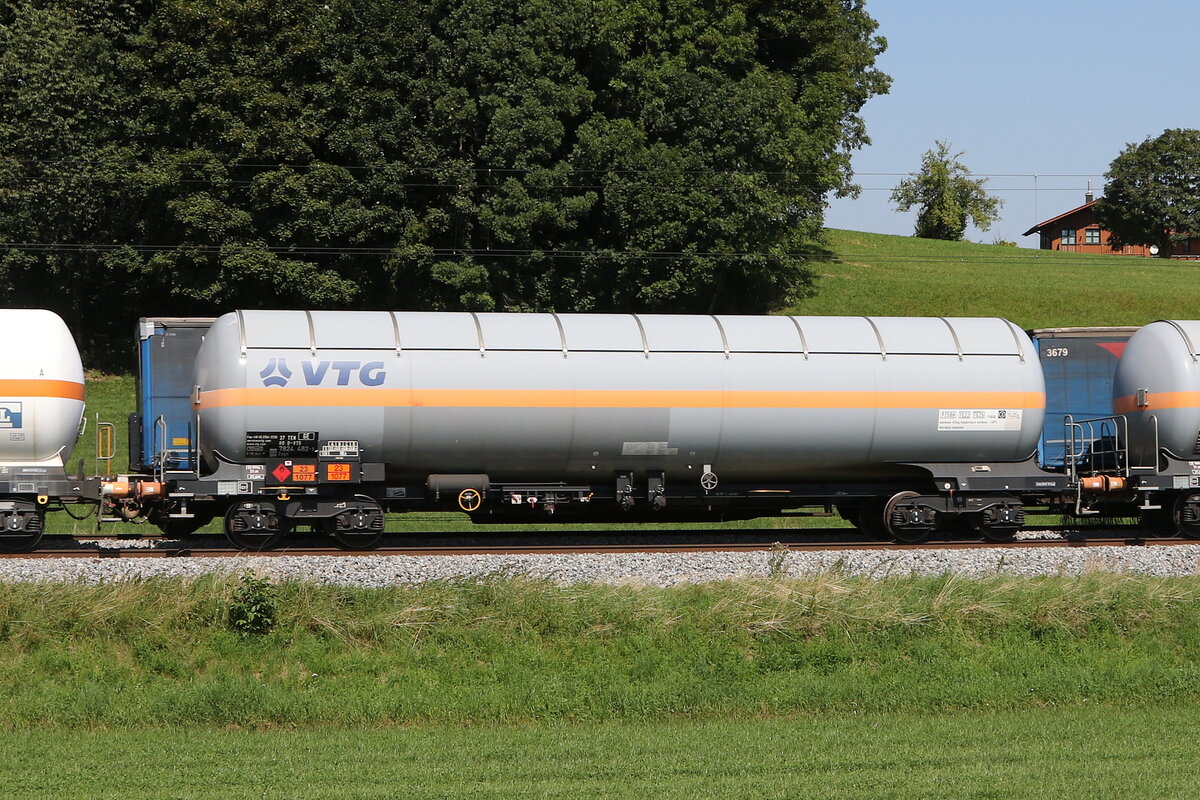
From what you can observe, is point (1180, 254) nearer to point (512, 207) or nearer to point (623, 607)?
point (512, 207)

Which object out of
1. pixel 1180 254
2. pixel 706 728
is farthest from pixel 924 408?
pixel 1180 254

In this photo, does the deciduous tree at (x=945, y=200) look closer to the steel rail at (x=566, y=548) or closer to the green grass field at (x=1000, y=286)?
the green grass field at (x=1000, y=286)

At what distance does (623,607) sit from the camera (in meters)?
14.6

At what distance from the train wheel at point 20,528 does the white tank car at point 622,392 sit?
9.28ft

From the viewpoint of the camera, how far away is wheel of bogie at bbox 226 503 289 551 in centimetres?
1920

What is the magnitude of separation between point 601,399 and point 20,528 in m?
9.10

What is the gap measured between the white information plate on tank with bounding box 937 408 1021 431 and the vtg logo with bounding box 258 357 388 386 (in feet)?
29.5

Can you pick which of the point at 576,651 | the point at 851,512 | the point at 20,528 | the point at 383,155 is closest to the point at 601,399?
the point at 851,512

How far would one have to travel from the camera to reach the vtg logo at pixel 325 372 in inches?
735

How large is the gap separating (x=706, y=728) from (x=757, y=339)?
366 inches

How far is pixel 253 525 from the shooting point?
19250 mm

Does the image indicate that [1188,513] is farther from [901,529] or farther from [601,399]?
[601,399]

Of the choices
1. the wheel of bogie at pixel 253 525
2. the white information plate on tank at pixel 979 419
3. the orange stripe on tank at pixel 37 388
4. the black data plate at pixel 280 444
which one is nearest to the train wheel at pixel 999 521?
the white information plate on tank at pixel 979 419

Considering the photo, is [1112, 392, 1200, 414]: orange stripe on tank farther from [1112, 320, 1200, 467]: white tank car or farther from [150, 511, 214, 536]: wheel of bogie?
[150, 511, 214, 536]: wheel of bogie
